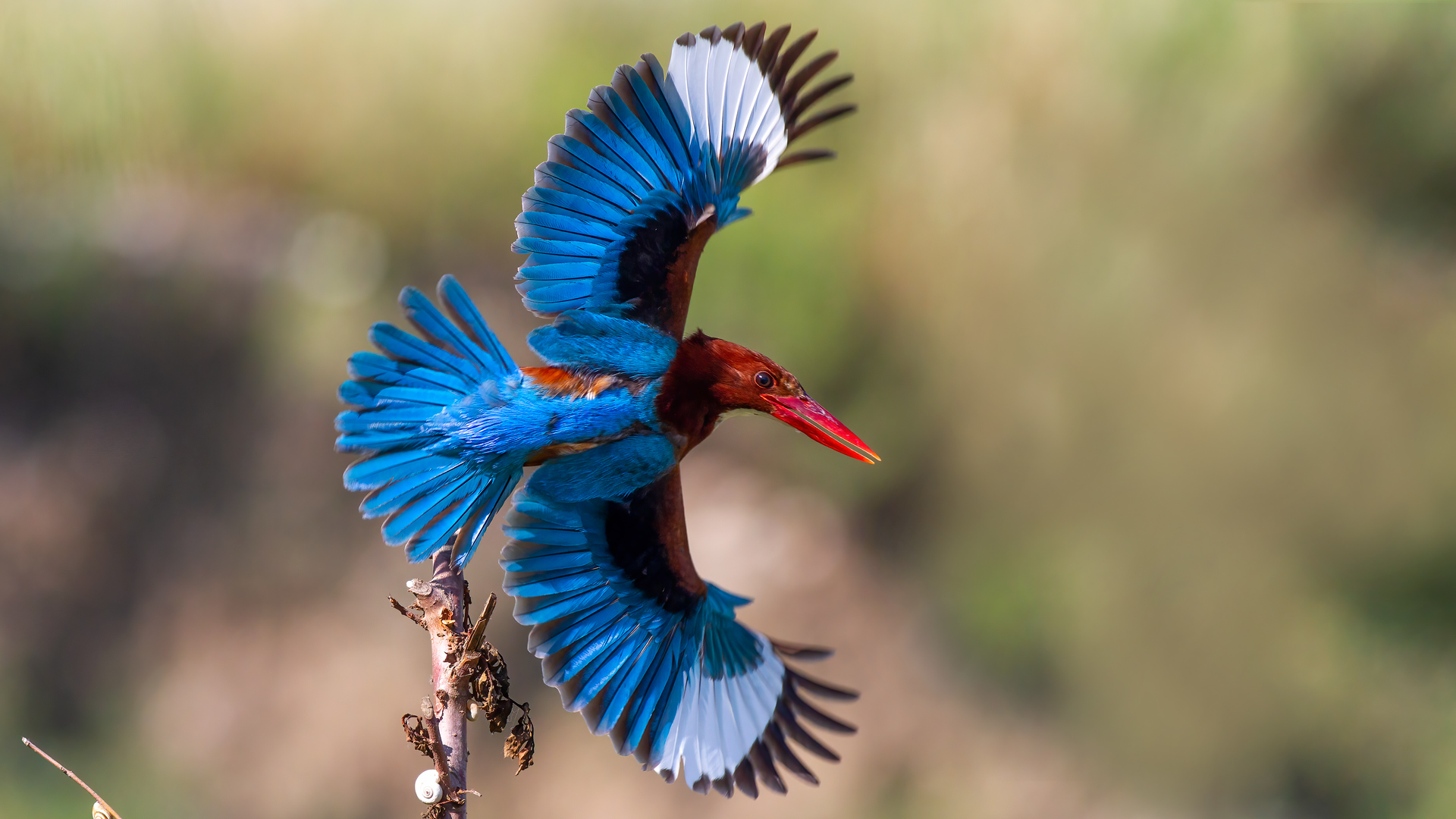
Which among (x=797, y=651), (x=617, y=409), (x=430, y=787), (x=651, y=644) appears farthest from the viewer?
(x=797, y=651)

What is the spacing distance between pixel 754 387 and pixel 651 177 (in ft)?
0.74

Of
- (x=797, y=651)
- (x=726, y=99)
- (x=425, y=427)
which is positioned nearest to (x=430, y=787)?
(x=425, y=427)

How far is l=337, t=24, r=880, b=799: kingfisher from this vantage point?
2.63 ft

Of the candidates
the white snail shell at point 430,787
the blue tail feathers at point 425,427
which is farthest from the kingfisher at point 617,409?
the white snail shell at point 430,787

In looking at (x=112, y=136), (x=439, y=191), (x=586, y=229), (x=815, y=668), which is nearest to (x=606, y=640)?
(x=586, y=229)

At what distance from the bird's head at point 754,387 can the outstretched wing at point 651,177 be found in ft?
0.22

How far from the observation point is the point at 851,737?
7.16 ft

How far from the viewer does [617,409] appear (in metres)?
0.82

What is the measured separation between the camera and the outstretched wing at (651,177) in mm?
870

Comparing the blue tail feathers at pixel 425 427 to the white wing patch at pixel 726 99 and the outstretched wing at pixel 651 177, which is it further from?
the white wing patch at pixel 726 99

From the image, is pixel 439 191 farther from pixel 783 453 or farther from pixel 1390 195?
pixel 1390 195

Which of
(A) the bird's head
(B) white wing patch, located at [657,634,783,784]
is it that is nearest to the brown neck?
(A) the bird's head

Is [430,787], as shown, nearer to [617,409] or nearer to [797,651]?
[617,409]

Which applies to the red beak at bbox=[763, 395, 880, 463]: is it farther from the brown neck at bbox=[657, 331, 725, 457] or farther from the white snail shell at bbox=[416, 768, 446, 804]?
the white snail shell at bbox=[416, 768, 446, 804]
